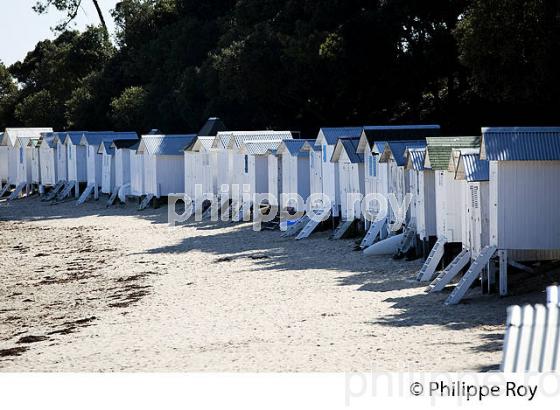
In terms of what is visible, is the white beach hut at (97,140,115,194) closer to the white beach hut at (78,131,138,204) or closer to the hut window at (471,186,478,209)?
the white beach hut at (78,131,138,204)

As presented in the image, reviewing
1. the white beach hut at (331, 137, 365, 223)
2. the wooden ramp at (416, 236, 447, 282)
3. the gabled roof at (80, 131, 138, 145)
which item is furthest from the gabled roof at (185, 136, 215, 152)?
the wooden ramp at (416, 236, 447, 282)

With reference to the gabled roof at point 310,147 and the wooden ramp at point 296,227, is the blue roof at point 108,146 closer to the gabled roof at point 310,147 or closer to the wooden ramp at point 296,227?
the gabled roof at point 310,147

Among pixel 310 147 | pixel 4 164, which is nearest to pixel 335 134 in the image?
pixel 310 147

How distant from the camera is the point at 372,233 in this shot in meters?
29.4

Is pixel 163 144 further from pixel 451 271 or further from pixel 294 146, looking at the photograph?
pixel 451 271

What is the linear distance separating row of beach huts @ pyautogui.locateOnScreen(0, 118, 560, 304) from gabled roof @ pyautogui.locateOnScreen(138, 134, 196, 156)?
1.8 inches

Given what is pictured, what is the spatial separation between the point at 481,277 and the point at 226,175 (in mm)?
21382

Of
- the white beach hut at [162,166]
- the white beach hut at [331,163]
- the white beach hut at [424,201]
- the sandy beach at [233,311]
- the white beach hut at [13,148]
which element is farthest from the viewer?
the white beach hut at [13,148]

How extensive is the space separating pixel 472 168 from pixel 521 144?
3.72 ft

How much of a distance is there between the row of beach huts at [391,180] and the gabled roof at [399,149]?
0.04 metres

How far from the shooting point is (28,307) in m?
24.3

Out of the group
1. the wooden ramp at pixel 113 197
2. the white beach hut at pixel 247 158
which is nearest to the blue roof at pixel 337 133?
the white beach hut at pixel 247 158

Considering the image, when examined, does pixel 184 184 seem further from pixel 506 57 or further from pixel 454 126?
pixel 506 57

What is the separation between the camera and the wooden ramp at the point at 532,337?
10617 mm
